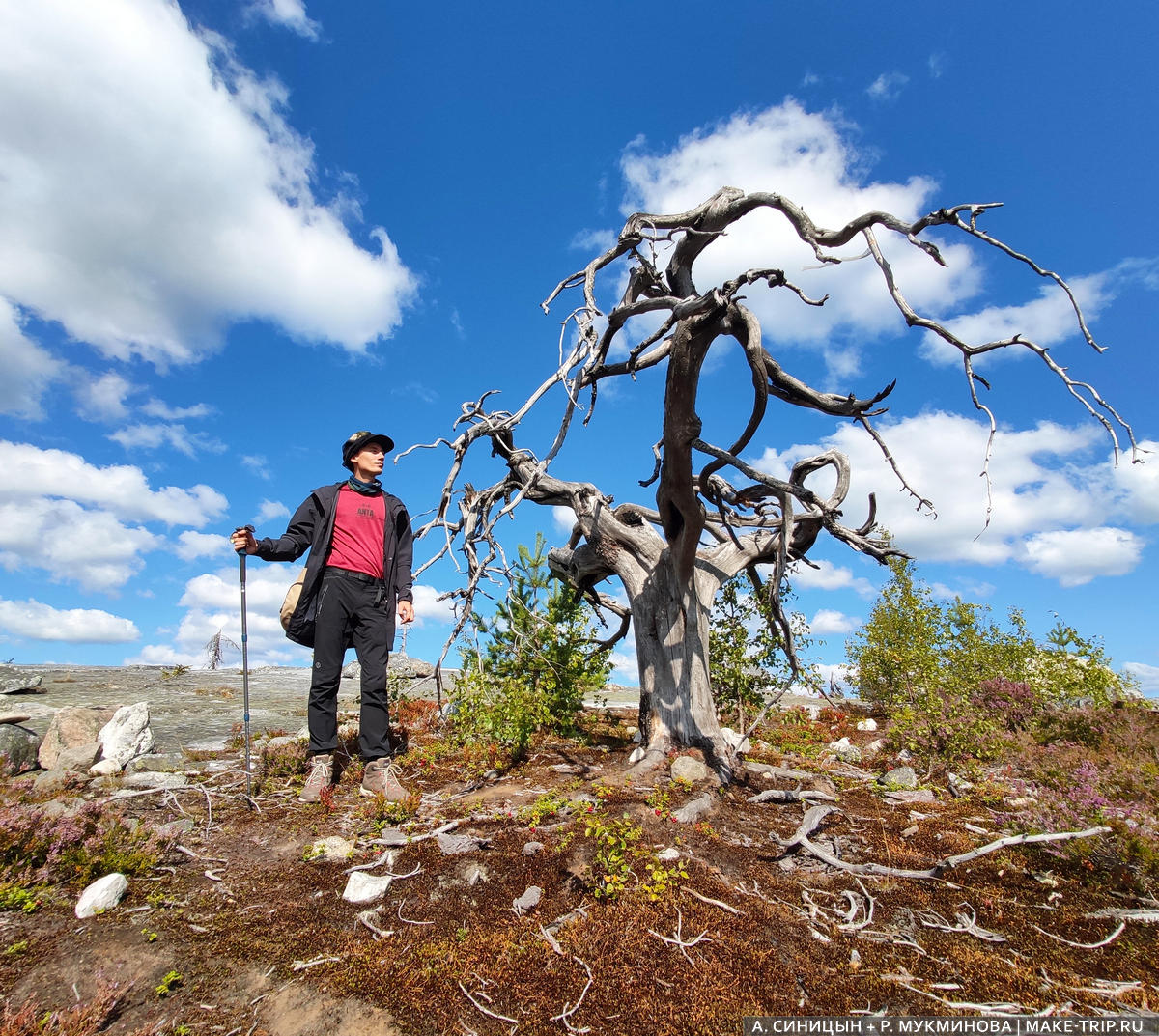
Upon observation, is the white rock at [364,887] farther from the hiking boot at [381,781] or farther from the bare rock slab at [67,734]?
the bare rock slab at [67,734]

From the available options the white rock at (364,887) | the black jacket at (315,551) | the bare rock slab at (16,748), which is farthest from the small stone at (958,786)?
the bare rock slab at (16,748)

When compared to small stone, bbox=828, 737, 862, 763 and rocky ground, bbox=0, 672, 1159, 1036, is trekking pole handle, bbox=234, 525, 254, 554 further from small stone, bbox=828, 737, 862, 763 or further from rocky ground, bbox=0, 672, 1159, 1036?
small stone, bbox=828, 737, 862, 763

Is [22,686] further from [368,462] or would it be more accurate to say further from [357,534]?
[368,462]

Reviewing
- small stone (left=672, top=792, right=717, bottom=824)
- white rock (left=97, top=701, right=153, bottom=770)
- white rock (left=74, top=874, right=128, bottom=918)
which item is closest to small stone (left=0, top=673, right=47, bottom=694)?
white rock (left=97, top=701, right=153, bottom=770)

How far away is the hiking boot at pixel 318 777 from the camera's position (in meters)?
6.46

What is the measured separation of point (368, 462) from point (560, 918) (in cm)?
533

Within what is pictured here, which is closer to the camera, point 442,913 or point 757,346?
point 442,913

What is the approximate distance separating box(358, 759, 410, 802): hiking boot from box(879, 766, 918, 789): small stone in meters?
5.71

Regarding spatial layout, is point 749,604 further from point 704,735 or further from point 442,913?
point 442,913

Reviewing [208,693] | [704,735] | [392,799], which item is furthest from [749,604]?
[208,693]

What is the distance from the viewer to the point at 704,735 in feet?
26.3

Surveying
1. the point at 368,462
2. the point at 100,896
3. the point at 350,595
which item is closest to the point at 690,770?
the point at 350,595

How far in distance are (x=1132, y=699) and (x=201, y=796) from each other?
1300 cm

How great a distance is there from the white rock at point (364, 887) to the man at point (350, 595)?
1843 mm
